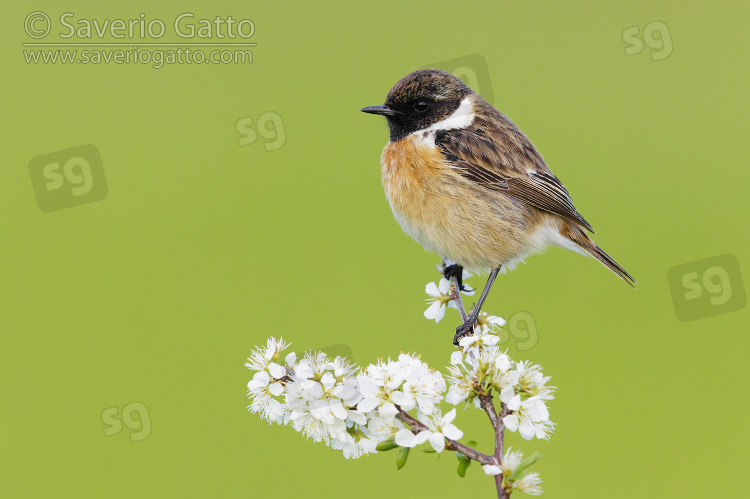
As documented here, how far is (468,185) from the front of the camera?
12.5ft

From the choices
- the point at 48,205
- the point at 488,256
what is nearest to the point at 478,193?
the point at 488,256

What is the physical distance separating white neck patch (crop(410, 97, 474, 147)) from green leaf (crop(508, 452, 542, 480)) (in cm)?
226

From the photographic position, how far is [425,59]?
27.7ft

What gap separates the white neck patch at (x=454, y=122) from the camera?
3881 millimetres

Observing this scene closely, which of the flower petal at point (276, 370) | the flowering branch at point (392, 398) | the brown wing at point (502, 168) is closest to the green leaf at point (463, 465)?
the flowering branch at point (392, 398)

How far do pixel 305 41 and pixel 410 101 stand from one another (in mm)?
5494

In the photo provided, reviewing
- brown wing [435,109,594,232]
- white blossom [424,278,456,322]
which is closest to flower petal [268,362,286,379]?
white blossom [424,278,456,322]

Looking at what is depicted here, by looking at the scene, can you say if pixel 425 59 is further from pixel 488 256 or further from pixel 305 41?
pixel 488 256

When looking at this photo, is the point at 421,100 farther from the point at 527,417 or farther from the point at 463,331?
the point at 527,417

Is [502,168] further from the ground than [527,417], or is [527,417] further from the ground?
[502,168]

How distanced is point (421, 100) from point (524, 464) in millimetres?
2342

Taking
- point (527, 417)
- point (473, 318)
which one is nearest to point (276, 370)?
point (527, 417)

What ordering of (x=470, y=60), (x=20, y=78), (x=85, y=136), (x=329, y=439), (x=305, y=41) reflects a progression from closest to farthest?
(x=329, y=439)
(x=470, y=60)
(x=85, y=136)
(x=20, y=78)
(x=305, y=41)

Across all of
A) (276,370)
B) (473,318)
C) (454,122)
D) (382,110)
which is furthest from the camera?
(454,122)
